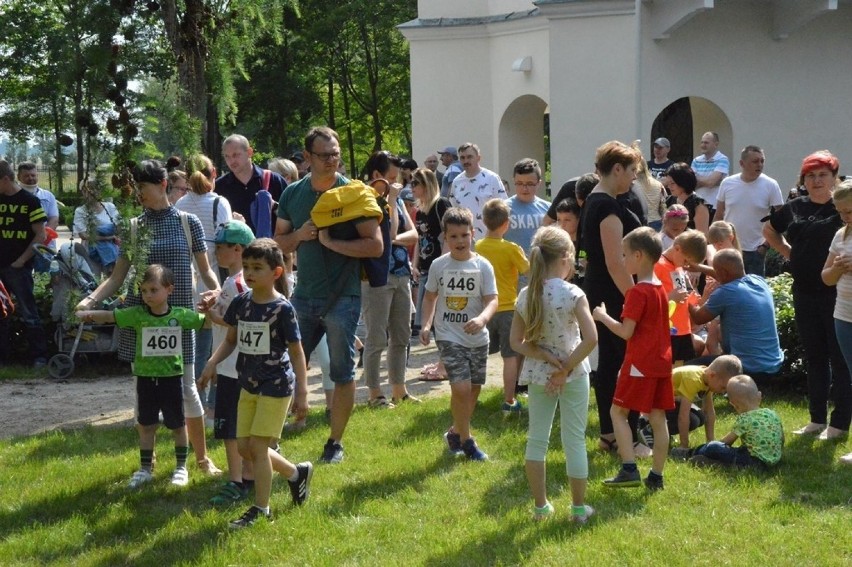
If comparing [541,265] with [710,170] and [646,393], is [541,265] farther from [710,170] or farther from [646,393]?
[710,170]

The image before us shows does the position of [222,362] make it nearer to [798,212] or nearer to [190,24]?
[190,24]

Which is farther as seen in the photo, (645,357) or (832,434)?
(832,434)

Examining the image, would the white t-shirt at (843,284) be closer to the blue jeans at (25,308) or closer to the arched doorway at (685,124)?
the blue jeans at (25,308)

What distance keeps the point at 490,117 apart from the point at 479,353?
1442 cm

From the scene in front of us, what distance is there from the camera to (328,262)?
7.06m

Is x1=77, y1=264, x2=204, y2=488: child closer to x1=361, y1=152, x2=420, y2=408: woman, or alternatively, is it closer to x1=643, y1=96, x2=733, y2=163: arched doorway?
x1=361, y1=152, x2=420, y2=408: woman

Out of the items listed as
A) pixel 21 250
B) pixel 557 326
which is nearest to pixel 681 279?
pixel 557 326

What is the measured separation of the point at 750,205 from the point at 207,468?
6641mm

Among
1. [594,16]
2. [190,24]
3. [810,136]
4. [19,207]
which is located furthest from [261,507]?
[810,136]

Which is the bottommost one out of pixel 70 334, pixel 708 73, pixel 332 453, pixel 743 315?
pixel 332 453

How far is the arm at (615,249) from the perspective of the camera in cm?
673

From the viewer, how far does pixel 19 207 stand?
38.3 feet

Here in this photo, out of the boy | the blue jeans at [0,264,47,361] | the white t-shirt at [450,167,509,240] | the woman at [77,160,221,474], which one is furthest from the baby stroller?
A: the boy

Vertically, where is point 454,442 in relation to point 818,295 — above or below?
below
